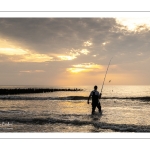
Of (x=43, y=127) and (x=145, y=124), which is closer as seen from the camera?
(x=43, y=127)

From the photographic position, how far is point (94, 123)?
1003cm
